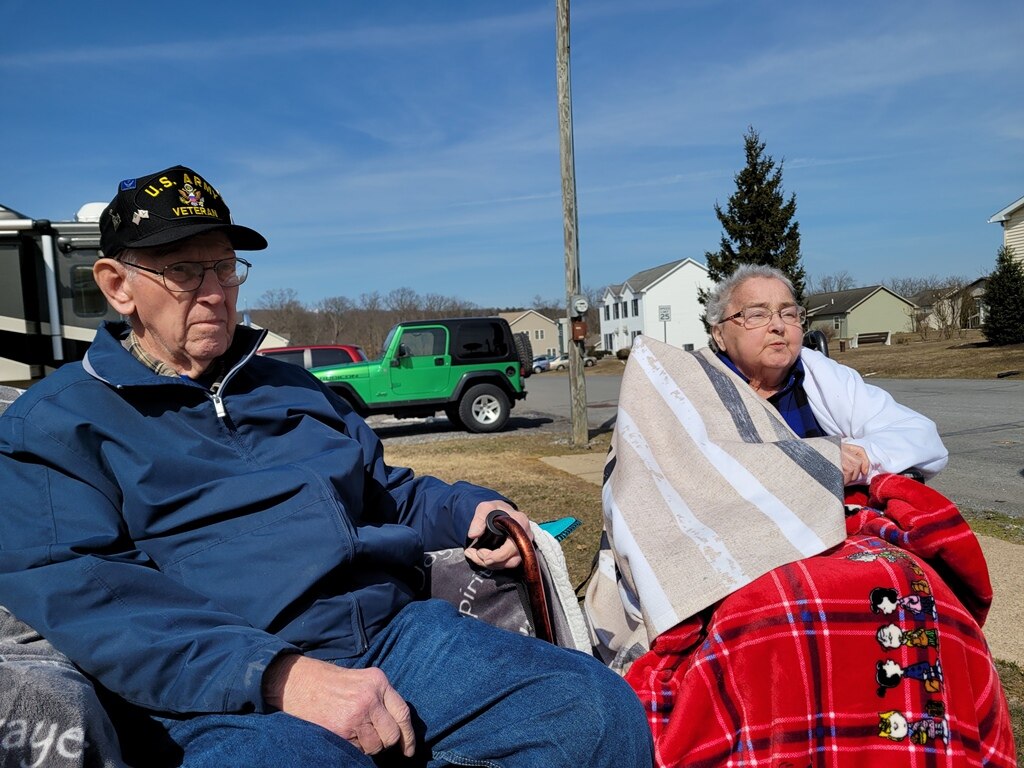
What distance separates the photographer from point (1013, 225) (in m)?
31.0

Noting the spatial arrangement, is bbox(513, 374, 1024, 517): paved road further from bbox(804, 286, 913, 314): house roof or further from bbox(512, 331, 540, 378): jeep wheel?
bbox(804, 286, 913, 314): house roof

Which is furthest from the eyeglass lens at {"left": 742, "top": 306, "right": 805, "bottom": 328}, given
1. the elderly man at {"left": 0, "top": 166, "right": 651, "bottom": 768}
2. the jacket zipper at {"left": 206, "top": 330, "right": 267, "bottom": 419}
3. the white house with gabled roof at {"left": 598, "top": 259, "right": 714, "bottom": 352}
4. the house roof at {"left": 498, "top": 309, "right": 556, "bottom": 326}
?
the house roof at {"left": 498, "top": 309, "right": 556, "bottom": 326}

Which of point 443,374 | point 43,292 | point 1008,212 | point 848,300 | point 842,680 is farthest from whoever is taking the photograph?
point 848,300

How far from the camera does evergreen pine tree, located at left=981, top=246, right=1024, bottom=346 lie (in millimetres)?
24734

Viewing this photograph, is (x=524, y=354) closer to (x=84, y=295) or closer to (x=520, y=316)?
(x=84, y=295)

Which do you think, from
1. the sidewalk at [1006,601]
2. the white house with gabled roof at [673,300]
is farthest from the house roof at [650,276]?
the sidewalk at [1006,601]

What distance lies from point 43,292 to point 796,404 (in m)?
7.51

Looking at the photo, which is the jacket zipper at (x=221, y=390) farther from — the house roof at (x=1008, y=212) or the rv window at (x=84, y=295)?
the house roof at (x=1008, y=212)

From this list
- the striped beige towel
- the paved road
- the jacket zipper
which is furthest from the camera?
the paved road

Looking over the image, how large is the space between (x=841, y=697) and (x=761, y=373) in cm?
134

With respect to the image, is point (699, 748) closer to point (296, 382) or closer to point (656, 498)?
point (656, 498)

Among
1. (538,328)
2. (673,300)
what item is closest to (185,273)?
(673,300)

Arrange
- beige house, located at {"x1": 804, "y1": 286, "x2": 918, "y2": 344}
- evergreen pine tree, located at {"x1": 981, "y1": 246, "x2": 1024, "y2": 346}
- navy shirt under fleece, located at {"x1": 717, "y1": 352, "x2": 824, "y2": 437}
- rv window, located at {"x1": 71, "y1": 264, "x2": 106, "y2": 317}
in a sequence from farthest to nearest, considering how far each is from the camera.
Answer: beige house, located at {"x1": 804, "y1": 286, "x2": 918, "y2": 344}, evergreen pine tree, located at {"x1": 981, "y1": 246, "x2": 1024, "y2": 346}, rv window, located at {"x1": 71, "y1": 264, "x2": 106, "y2": 317}, navy shirt under fleece, located at {"x1": 717, "y1": 352, "x2": 824, "y2": 437}

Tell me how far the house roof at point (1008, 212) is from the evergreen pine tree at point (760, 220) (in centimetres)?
959
